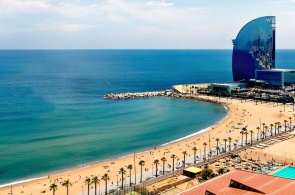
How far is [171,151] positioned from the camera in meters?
66.3

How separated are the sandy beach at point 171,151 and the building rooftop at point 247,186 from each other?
54.5 ft

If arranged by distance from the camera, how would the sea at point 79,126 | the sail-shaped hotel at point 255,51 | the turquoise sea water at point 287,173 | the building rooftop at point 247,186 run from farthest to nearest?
the sail-shaped hotel at point 255,51 < the sea at point 79,126 < the turquoise sea water at point 287,173 < the building rooftop at point 247,186

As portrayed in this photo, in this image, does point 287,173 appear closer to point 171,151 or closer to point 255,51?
point 171,151

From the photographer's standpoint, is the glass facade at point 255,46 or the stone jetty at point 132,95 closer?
the stone jetty at point 132,95

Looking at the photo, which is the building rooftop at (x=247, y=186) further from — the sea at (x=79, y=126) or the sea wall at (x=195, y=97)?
the sea wall at (x=195, y=97)

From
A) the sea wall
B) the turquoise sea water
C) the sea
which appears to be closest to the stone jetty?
the sea wall

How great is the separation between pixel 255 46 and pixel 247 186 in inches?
4840

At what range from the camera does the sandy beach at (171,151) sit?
50.9 m

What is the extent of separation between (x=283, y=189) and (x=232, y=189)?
487 centimetres

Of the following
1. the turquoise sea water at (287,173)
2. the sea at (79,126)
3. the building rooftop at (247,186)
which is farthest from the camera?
the sea at (79,126)

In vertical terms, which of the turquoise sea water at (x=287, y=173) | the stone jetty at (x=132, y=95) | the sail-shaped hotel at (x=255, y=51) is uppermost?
the sail-shaped hotel at (x=255, y=51)

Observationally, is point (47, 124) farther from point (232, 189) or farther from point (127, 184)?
point (232, 189)

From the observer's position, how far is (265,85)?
14025 centimetres

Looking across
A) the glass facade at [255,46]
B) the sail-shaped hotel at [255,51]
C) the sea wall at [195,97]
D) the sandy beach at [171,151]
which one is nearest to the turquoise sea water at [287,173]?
the sandy beach at [171,151]
